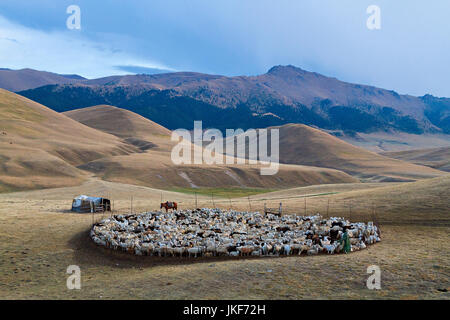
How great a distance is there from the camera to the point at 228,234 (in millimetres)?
20609

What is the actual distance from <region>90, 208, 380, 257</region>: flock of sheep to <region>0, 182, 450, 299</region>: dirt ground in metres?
0.65

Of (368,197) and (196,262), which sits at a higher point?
(368,197)

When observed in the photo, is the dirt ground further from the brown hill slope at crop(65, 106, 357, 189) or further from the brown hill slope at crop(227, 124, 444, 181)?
the brown hill slope at crop(227, 124, 444, 181)

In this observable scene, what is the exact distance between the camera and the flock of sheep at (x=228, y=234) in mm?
17641

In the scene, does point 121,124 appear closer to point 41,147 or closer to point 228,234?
point 41,147

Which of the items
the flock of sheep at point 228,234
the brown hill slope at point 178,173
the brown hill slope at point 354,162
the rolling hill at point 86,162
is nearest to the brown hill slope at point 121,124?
the brown hill slope at point 178,173

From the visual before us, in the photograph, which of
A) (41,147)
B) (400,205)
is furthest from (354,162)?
(400,205)

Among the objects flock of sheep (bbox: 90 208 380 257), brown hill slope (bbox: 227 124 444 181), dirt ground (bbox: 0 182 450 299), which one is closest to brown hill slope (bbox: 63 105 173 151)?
brown hill slope (bbox: 227 124 444 181)

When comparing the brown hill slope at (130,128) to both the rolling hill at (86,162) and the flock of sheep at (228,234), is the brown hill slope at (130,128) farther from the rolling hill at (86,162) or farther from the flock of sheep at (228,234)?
the flock of sheep at (228,234)

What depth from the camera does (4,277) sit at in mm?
14594

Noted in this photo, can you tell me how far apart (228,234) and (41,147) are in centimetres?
8532

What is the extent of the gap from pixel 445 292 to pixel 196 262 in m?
9.82
